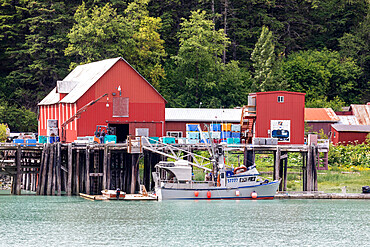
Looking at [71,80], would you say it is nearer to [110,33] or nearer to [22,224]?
[110,33]

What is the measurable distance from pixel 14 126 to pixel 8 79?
967 centimetres

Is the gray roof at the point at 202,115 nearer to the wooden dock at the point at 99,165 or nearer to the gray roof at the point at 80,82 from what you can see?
the gray roof at the point at 80,82

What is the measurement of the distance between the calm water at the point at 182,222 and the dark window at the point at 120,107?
A: 1205 centimetres

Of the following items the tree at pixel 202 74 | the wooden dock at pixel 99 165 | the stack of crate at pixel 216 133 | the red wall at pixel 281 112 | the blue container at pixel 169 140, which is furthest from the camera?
the tree at pixel 202 74

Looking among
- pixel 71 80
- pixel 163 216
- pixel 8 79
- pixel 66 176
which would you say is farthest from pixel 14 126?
pixel 163 216

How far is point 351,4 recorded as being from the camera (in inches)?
4902

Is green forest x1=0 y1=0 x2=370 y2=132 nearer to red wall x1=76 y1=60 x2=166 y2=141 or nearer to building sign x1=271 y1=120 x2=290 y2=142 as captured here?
red wall x1=76 y1=60 x2=166 y2=141

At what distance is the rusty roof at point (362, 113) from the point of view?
104 metres

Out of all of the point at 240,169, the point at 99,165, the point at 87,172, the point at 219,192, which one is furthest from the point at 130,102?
the point at 240,169

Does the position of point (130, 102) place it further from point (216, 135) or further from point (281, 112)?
point (281, 112)

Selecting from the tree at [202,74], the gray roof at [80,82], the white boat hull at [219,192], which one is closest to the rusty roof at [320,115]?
the tree at [202,74]

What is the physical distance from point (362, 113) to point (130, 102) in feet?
124

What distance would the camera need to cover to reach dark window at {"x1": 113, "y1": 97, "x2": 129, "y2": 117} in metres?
78.2

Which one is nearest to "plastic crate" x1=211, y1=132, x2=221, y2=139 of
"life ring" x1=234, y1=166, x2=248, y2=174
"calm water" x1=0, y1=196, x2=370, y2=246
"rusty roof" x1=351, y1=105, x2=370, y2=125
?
"life ring" x1=234, y1=166, x2=248, y2=174
